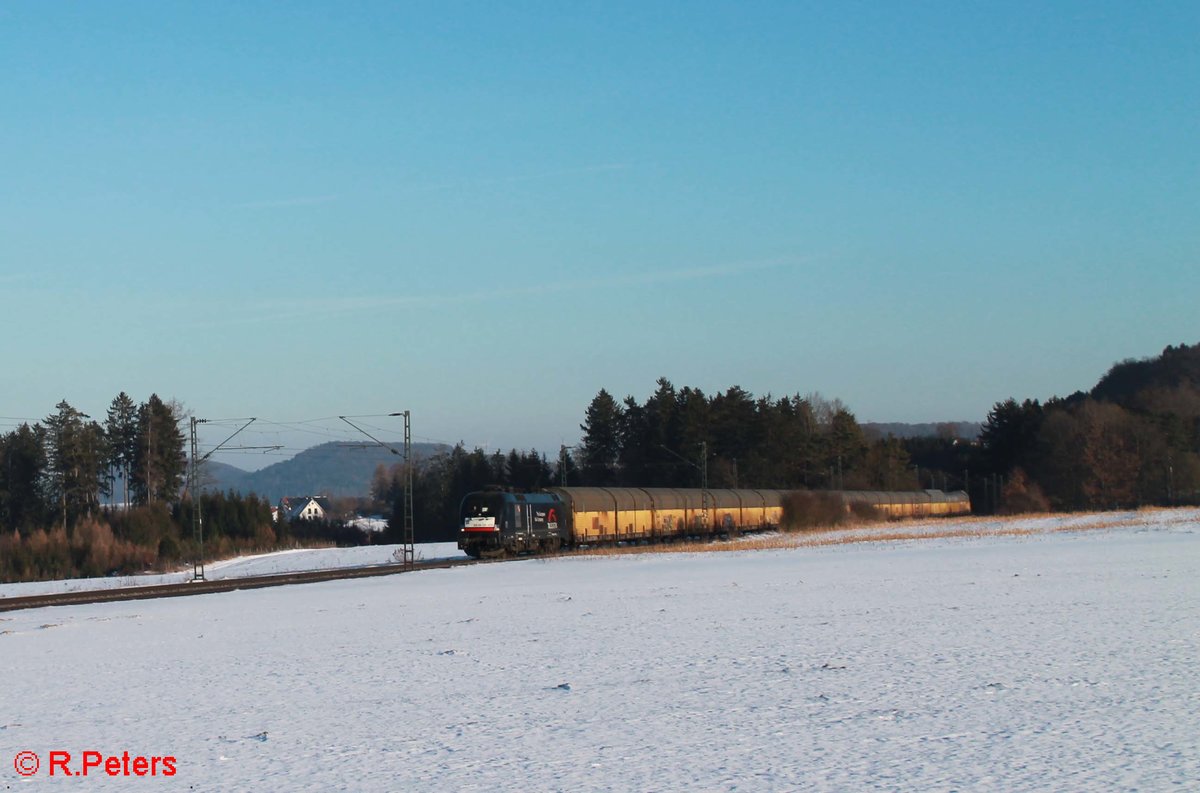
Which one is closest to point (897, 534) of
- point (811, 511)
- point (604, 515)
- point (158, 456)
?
point (811, 511)

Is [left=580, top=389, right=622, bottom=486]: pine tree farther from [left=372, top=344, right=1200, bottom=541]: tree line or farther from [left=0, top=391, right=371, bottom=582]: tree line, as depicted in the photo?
[left=0, top=391, right=371, bottom=582]: tree line

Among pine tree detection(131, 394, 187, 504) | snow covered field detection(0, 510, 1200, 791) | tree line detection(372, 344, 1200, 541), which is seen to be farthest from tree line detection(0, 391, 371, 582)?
snow covered field detection(0, 510, 1200, 791)

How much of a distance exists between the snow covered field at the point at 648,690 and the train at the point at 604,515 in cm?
2799

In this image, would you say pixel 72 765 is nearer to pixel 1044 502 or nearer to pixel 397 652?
pixel 397 652

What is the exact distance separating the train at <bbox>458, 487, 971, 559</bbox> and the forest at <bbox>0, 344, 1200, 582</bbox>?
50.7 feet

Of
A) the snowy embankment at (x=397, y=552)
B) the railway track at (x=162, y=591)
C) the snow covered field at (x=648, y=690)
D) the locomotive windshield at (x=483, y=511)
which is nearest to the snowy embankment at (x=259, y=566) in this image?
the snowy embankment at (x=397, y=552)

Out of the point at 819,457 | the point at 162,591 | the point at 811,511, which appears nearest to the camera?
the point at 162,591

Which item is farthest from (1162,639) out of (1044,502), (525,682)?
(1044,502)

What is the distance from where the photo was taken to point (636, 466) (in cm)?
12738

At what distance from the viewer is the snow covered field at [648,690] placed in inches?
430

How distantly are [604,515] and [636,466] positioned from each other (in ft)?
190

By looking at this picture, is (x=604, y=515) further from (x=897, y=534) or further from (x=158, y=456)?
(x=158, y=456)

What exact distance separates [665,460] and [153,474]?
177 ft

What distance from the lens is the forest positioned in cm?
11038
